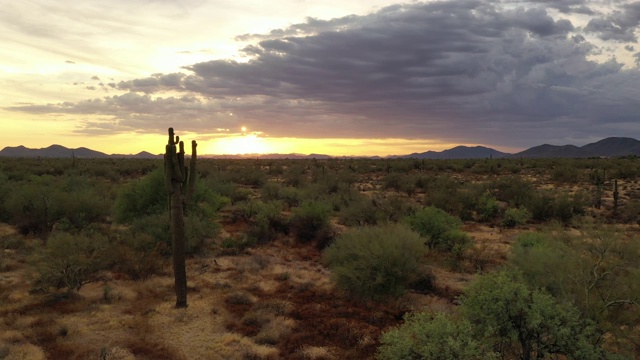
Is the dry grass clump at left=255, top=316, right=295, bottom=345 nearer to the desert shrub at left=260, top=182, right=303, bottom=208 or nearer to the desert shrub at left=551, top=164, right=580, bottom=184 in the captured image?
the desert shrub at left=260, top=182, right=303, bottom=208

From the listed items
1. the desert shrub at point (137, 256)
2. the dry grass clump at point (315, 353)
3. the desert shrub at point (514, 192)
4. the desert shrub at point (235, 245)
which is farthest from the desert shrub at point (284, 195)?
the dry grass clump at point (315, 353)

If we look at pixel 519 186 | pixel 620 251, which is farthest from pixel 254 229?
pixel 519 186

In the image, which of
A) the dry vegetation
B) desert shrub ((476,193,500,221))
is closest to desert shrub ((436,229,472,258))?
the dry vegetation

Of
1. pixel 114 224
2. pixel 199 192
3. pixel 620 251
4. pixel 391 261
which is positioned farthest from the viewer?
pixel 114 224

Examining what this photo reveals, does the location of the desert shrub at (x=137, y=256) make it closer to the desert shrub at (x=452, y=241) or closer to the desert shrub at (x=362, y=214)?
the desert shrub at (x=362, y=214)

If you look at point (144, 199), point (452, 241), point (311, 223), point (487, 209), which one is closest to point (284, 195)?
point (311, 223)

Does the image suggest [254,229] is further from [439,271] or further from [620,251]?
[620,251]

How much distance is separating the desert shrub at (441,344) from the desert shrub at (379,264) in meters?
4.49

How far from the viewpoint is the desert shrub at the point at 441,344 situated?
595 centimetres

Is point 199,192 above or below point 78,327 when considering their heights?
above

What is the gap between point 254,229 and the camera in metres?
18.8

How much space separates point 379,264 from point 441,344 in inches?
204

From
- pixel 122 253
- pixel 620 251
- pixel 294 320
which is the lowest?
pixel 294 320

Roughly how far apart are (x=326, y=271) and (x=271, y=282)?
2078 millimetres
